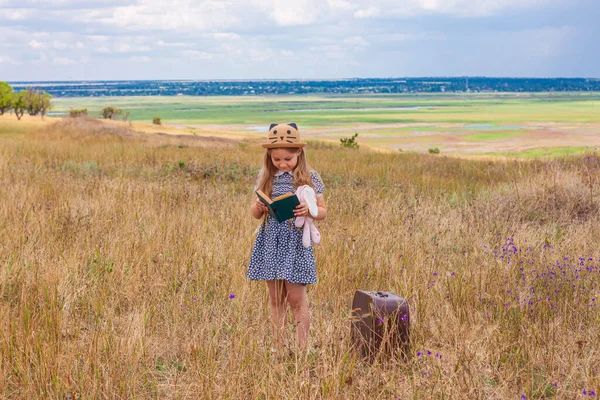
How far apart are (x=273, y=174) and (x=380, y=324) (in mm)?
1183

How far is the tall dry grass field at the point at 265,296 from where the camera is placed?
10.5 ft

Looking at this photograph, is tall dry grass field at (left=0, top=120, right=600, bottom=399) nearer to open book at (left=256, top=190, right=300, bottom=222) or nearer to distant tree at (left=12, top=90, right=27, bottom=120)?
open book at (left=256, top=190, right=300, bottom=222)

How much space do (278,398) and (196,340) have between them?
79 cm

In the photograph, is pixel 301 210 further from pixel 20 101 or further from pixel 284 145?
pixel 20 101

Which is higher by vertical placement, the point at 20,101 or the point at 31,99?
the point at 31,99

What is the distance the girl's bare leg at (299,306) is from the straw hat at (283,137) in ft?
2.94

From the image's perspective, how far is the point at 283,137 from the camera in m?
3.67

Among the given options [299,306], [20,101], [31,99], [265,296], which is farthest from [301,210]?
[31,99]

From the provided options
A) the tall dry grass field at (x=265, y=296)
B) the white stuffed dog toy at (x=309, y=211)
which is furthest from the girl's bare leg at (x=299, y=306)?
the white stuffed dog toy at (x=309, y=211)

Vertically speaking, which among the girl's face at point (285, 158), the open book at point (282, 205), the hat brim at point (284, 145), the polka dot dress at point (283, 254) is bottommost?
the polka dot dress at point (283, 254)

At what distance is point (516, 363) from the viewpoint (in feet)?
11.5

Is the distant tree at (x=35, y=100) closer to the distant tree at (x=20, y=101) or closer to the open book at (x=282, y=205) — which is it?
the distant tree at (x=20, y=101)

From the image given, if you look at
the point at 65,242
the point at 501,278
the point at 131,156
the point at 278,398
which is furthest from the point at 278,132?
the point at 131,156

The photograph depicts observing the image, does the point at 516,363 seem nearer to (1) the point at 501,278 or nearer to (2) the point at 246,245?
(1) the point at 501,278
